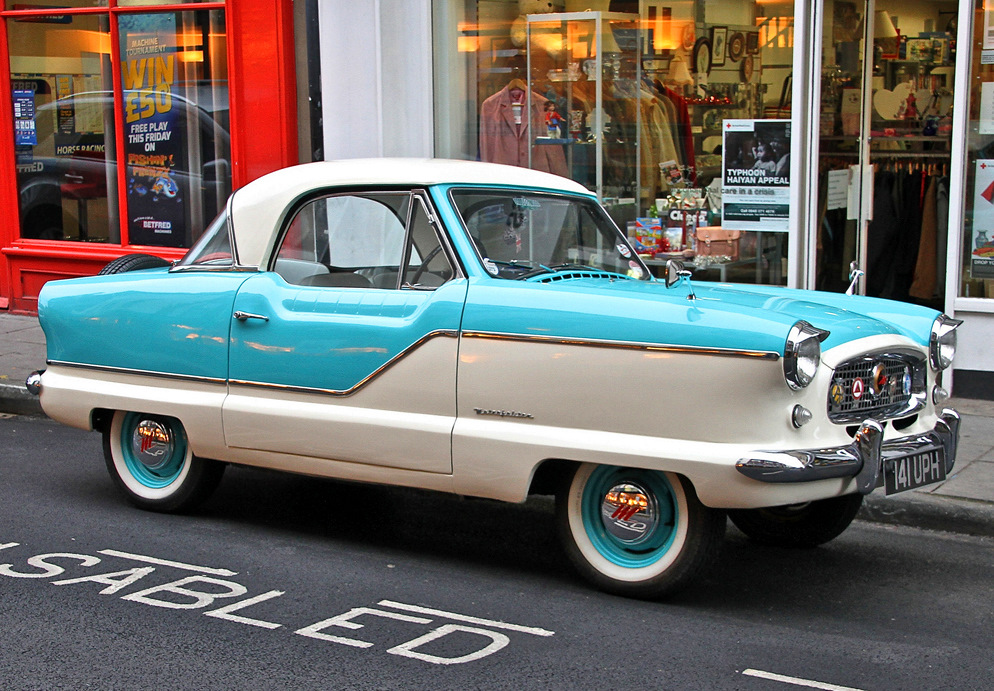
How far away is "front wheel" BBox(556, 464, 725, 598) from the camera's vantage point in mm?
4789

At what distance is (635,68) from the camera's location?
408 inches

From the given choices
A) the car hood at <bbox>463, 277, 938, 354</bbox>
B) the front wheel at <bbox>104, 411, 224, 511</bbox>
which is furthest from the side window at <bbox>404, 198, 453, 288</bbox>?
the front wheel at <bbox>104, 411, 224, 511</bbox>

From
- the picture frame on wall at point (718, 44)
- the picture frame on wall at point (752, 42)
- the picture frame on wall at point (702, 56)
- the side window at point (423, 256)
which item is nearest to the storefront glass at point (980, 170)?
the picture frame on wall at point (752, 42)

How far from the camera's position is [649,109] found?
10359mm

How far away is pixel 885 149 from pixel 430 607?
6.58 m

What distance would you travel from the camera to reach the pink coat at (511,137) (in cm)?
1085

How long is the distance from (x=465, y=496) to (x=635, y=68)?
606cm

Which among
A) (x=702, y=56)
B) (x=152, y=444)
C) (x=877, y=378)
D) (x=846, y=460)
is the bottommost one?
(x=152, y=444)

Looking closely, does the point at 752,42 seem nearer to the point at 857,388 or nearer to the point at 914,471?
the point at 857,388

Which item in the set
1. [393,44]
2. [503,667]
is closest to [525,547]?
[503,667]

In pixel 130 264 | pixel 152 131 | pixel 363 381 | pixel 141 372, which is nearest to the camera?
pixel 363 381

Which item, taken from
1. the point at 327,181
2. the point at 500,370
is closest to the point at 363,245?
the point at 327,181

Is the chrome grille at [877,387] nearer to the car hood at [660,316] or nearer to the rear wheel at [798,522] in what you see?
the car hood at [660,316]

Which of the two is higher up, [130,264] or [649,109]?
[649,109]
